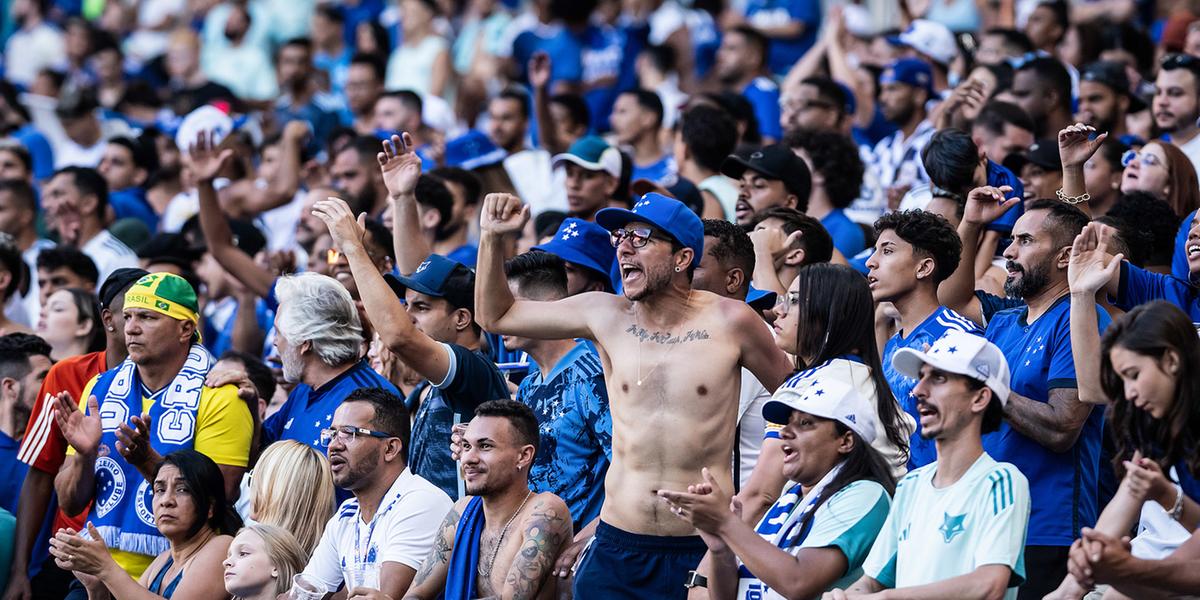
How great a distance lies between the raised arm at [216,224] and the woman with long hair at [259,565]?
3.02 m

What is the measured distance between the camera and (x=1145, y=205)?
301 inches

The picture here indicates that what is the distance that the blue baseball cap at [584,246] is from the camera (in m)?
7.56

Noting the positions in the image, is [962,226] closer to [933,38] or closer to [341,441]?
[341,441]

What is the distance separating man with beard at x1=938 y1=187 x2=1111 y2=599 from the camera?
6164 millimetres

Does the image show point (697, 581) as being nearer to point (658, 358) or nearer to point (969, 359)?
point (658, 358)

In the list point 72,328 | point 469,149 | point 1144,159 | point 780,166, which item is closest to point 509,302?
point 780,166

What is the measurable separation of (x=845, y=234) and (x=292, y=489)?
349cm

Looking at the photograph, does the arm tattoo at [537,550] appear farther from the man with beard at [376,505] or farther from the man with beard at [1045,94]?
the man with beard at [1045,94]

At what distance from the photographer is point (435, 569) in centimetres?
679

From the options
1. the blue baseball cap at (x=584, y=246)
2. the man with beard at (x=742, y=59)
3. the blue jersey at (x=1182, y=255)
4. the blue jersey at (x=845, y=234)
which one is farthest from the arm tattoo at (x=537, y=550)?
the man with beard at (x=742, y=59)

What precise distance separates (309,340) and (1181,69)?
514 centimetres

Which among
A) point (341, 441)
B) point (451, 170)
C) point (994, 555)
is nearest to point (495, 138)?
point (451, 170)

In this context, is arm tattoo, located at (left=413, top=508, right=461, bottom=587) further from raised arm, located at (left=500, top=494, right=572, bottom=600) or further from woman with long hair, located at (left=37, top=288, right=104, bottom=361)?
woman with long hair, located at (left=37, top=288, right=104, bottom=361)

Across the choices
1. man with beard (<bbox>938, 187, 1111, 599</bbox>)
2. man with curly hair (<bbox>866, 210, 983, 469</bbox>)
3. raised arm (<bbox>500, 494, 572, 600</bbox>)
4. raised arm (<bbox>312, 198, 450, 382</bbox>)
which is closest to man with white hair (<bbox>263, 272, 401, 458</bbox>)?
raised arm (<bbox>312, 198, 450, 382</bbox>)
